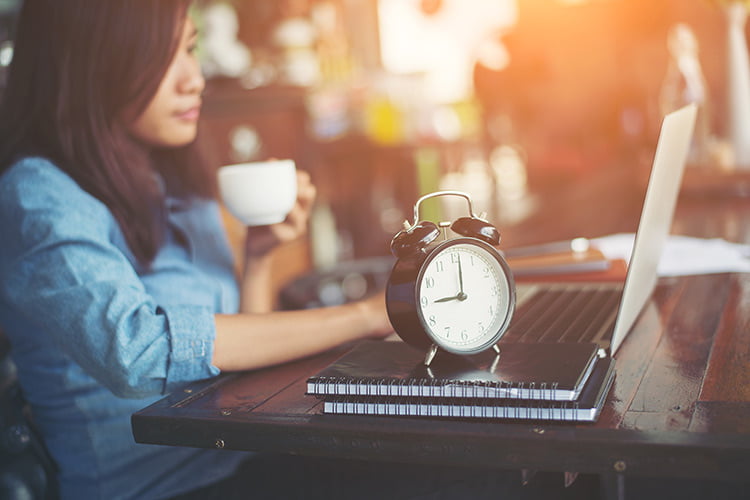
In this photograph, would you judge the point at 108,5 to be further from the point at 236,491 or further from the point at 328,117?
the point at 328,117

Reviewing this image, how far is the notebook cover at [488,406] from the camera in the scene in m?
0.67

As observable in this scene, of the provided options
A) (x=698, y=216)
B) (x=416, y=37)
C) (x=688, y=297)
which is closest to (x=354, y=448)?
(x=688, y=297)

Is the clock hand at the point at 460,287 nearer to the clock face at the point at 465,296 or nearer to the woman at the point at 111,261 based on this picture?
the clock face at the point at 465,296

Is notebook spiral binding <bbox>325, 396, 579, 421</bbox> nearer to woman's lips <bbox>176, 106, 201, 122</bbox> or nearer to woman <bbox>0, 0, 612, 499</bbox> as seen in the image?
woman <bbox>0, 0, 612, 499</bbox>

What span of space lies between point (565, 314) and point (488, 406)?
1.22ft

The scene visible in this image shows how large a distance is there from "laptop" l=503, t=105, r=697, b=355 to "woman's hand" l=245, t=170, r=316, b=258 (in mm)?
366

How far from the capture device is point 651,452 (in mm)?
617

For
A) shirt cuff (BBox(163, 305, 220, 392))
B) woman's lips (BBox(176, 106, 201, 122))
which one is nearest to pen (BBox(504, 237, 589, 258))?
woman's lips (BBox(176, 106, 201, 122))

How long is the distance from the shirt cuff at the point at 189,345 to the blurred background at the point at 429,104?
5.74 ft

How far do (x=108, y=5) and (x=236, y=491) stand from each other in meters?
0.67

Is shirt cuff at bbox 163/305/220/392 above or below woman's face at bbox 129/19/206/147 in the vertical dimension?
below

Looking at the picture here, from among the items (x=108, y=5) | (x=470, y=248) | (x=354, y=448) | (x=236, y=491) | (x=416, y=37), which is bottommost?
(x=236, y=491)

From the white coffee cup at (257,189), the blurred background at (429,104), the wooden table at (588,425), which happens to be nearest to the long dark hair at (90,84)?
the white coffee cup at (257,189)

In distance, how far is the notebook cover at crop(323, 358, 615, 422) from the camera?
2.19ft
